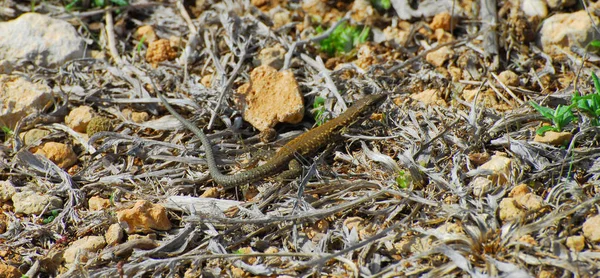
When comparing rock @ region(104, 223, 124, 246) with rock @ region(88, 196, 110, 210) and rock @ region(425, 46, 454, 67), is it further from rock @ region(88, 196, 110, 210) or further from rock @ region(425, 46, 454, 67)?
rock @ region(425, 46, 454, 67)

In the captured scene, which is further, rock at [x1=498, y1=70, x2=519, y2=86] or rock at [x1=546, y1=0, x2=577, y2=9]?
rock at [x1=546, y1=0, x2=577, y2=9]

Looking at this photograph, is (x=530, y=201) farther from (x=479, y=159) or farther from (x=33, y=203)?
(x=33, y=203)

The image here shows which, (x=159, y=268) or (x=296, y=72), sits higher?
(x=296, y=72)

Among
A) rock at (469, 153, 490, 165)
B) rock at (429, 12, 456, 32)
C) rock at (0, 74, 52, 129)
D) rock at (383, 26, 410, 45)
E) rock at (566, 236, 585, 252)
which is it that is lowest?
rock at (0, 74, 52, 129)

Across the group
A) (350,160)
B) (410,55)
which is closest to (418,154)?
(350,160)

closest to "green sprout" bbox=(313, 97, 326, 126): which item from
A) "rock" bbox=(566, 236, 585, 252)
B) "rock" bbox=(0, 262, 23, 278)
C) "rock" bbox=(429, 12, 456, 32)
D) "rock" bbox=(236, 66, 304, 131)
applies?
"rock" bbox=(236, 66, 304, 131)

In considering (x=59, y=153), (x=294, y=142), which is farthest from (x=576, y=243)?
(x=59, y=153)

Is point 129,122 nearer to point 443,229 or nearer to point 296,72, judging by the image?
point 296,72
